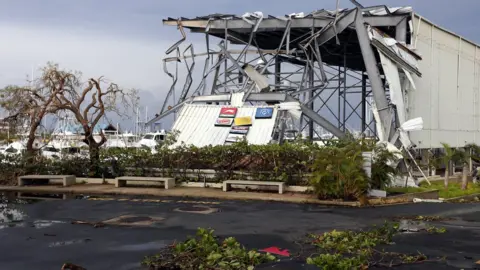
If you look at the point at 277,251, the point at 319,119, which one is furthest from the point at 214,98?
the point at 277,251

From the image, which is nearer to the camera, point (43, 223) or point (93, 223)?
point (93, 223)

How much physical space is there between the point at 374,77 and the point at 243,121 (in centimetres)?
761

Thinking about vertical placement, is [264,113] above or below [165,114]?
below

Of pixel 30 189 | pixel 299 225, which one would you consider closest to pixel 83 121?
pixel 30 189

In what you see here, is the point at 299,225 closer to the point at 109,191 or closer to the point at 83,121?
the point at 109,191

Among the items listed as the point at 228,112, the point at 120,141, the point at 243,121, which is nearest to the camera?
the point at 243,121

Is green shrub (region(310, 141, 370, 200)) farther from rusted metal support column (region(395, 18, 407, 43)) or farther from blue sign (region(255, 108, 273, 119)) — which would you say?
rusted metal support column (region(395, 18, 407, 43))

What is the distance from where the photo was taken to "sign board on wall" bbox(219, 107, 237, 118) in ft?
97.0

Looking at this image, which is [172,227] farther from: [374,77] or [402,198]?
[374,77]

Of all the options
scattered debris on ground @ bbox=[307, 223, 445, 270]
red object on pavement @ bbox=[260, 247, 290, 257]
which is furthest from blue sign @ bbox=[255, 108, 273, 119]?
red object on pavement @ bbox=[260, 247, 290, 257]

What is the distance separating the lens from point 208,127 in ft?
96.8

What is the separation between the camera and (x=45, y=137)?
80.4 feet

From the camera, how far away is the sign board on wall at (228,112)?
1164 inches

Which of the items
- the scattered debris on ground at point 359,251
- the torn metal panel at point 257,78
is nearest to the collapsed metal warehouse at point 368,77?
the torn metal panel at point 257,78
